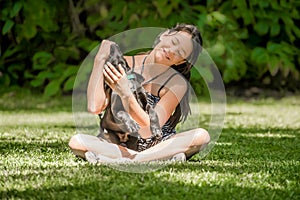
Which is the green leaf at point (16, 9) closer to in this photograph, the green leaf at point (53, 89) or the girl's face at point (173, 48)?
the green leaf at point (53, 89)

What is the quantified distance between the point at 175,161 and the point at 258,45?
4.74 meters

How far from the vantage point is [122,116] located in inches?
112

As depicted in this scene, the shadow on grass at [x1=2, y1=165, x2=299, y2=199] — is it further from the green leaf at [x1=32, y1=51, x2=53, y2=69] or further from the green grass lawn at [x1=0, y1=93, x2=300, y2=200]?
the green leaf at [x1=32, y1=51, x2=53, y2=69]

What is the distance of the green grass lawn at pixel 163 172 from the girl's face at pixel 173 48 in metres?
0.43

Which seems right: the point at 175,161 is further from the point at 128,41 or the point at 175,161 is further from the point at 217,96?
the point at 128,41

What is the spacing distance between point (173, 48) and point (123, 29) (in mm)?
3986

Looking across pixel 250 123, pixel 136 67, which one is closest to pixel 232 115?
pixel 250 123

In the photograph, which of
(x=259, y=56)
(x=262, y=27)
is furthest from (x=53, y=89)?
(x=262, y=27)

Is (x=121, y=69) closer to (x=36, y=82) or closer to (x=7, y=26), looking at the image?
(x=36, y=82)

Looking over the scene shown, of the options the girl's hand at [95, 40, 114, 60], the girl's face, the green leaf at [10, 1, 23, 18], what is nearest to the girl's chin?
the girl's face

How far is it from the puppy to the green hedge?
145 inches

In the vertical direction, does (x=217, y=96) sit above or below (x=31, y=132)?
above

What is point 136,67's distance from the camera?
117 inches

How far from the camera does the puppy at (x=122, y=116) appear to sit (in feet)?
9.30
